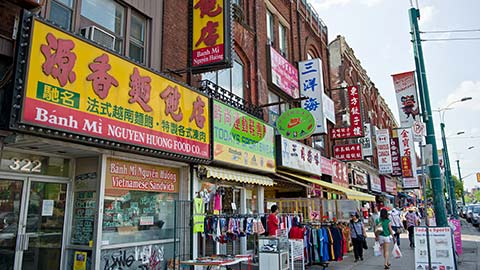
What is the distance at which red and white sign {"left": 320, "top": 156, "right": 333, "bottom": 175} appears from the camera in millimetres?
17969

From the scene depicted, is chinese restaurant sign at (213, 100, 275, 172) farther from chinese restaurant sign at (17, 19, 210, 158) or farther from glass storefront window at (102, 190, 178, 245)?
glass storefront window at (102, 190, 178, 245)

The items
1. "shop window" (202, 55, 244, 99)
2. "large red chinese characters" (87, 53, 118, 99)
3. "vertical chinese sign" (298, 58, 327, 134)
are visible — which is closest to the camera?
"large red chinese characters" (87, 53, 118, 99)

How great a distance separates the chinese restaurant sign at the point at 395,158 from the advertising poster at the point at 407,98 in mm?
21594

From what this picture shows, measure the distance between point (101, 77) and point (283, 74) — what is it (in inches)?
447

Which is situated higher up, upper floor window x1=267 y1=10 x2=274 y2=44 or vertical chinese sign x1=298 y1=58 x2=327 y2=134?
upper floor window x1=267 y1=10 x2=274 y2=44

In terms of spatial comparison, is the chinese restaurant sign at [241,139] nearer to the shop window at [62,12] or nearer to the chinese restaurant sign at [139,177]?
the chinese restaurant sign at [139,177]

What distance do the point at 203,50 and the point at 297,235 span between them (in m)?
5.64

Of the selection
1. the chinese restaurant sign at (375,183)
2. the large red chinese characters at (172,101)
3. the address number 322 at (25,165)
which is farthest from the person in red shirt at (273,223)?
the chinese restaurant sign at (375,183)

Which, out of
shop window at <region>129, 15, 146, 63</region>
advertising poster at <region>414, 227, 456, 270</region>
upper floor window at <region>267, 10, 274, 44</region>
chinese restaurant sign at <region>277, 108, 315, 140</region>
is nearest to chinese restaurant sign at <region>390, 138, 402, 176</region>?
upper floor window at <region>267, 10, 274, 44</region>

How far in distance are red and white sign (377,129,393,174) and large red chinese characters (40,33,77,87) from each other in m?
28.5

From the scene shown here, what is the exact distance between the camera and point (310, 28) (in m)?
22.1

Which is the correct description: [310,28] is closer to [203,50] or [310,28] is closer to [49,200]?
[203,50]

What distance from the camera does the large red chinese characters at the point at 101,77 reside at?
248 inches

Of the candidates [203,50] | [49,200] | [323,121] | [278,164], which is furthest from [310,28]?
[49,200]
